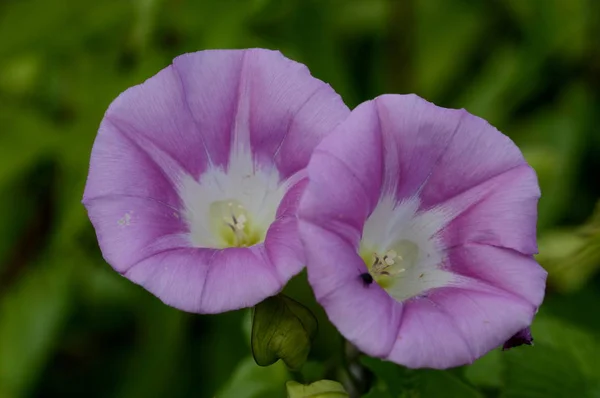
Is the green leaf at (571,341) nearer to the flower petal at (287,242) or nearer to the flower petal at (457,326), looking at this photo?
the flower petal at (457,326)

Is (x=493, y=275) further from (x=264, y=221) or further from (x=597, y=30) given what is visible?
(x=597, y=30)

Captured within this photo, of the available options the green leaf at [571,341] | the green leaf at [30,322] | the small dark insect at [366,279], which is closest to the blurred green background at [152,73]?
the green leaf at [30,322]

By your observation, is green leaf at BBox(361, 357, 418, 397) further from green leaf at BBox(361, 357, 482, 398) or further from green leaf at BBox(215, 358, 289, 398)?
green leaf at BBox(215, 358, 289, 398)

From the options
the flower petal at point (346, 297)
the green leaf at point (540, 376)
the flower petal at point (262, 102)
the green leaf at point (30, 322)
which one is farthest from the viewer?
the green leaf at point (30, 322)

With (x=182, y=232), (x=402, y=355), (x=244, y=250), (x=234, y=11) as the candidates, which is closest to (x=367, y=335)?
(x=402, y=355)

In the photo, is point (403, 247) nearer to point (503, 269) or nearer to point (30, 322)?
point (503, 269)
